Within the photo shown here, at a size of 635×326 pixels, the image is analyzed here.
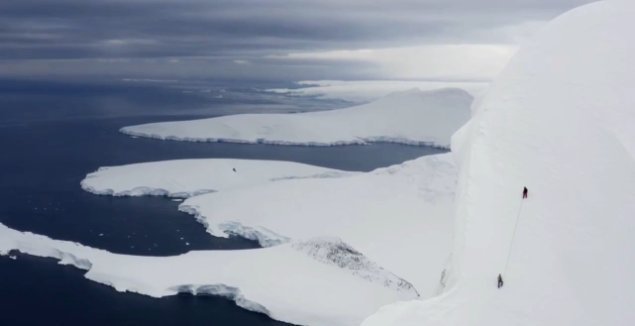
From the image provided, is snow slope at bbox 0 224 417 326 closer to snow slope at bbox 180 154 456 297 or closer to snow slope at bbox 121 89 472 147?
snow slope at bbox 180 154 456 297

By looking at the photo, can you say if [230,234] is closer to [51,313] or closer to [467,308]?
[51,313]

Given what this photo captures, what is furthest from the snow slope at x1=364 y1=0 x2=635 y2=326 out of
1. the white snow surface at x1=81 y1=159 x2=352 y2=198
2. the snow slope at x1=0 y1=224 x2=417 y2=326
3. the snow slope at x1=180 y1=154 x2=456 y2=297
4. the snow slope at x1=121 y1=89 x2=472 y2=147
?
the snow slope at x1=121 y1=89 x2=472 y2=147

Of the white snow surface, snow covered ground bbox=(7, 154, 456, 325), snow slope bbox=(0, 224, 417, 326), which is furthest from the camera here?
the white snow surface

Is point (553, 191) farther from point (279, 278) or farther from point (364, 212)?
point (364, 212)

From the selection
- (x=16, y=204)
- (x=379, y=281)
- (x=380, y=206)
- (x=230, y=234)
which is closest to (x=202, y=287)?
(x=379, y=281)

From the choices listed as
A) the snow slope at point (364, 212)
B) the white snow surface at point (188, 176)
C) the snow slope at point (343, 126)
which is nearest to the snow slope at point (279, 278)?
the snow slope at point (364, 212)

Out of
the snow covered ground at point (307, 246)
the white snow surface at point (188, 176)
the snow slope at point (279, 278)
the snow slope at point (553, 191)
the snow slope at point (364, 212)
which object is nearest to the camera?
the snow slope at point (553, 191)

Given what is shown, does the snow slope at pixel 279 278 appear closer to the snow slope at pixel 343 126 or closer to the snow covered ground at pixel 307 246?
the snow covered ground at pixel 307 246
